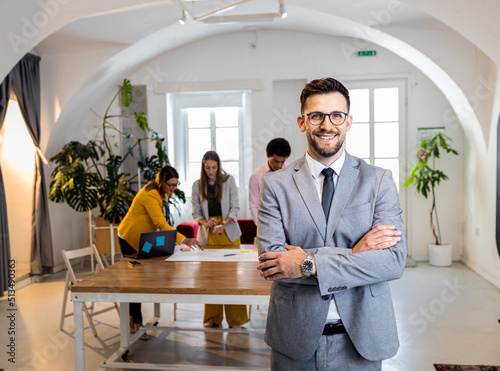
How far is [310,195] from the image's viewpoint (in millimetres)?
1752

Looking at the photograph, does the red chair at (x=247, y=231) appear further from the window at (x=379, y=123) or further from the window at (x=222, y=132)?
the window at (x=379, y=123)

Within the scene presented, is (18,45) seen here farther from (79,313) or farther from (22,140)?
(79,313)

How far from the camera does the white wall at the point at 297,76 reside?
7.75 metres

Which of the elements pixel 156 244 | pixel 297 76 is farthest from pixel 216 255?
pixel 297 76

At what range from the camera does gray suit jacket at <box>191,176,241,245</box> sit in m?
4.74

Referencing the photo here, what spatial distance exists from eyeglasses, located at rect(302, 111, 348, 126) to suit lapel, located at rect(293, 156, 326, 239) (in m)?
0.19

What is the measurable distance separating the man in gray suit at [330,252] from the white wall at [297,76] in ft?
20.6

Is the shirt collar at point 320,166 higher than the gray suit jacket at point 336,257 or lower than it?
higher

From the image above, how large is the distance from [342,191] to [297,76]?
6.47 meters

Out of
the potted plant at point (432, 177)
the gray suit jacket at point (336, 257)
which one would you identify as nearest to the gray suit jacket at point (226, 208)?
the gray suit jacket at point (336, 257)

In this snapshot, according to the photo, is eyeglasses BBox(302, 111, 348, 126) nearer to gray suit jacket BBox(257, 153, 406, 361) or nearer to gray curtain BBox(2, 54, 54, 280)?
gray suit jacket BBox(257, 153, 406, 361)

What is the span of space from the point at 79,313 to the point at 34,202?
4389mm

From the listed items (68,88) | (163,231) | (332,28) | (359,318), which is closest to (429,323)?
(163,231)

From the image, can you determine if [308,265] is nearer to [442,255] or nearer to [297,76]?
[442,255]
